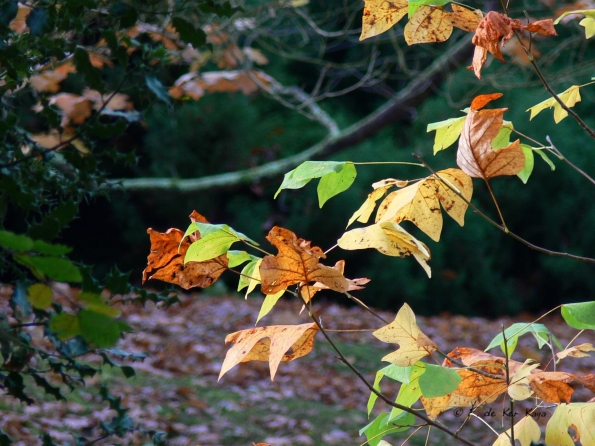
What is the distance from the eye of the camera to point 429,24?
92cm

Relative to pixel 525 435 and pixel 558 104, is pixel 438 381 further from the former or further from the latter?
pixel 558 104

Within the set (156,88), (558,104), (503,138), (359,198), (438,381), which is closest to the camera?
(438,381)

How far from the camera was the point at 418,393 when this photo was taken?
2.88ft

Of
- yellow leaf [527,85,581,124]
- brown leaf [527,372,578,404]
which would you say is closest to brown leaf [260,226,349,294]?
brown leaf [527,372,578,404]

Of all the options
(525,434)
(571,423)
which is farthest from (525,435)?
(571,423)

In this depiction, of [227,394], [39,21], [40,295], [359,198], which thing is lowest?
[359,198]

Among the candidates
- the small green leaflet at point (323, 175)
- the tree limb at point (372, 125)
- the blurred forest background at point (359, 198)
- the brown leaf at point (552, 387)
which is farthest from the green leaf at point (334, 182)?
the blurred forest background at point (359, 198)

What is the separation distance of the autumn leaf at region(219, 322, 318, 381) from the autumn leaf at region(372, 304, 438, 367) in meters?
0.09

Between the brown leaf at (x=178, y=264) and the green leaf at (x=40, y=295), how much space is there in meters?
0.38

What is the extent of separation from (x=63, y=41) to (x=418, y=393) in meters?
0.87

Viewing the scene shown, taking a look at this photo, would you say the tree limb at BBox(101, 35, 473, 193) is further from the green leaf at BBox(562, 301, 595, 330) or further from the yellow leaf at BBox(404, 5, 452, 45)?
the green leaf at BBox(562, 301, 595, 330)

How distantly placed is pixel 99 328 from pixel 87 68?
930 millimetres

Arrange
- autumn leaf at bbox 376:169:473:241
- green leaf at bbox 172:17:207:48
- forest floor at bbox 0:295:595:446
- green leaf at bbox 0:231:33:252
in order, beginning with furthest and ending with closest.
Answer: forest floor at bbox 0:295:595:446
green leaf at bbox 172:17:207:48
autumn leaf at bbox 376:169:473:241
green leaf at bbox 0:231:33:252

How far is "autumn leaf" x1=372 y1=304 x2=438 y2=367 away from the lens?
726 mm
